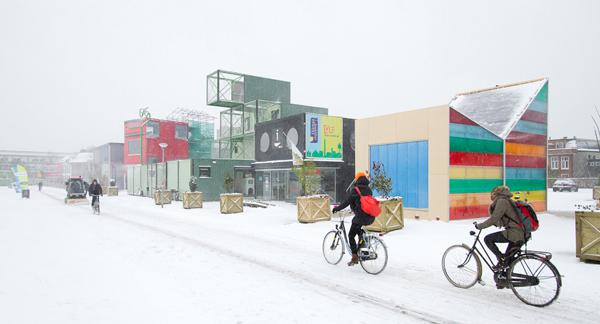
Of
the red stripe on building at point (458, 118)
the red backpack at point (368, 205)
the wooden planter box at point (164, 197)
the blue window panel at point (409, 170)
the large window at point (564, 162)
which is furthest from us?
the large window at point (564, 162)

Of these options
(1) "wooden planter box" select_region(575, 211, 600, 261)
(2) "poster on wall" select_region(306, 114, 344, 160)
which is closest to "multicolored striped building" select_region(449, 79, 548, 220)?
(1) "wooden planter box" select_region(575, 211, 600, 261)

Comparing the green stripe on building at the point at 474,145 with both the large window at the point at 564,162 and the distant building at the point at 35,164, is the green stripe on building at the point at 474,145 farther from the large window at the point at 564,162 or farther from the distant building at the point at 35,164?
the distant building at the point at 35,164

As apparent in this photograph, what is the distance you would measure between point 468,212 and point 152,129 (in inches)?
1949

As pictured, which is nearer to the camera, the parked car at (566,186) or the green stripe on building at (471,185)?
the green stripe on building at (471,185)

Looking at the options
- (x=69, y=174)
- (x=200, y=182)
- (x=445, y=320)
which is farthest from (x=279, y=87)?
(x=69, y=174)

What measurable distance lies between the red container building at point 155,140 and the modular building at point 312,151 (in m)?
32.5

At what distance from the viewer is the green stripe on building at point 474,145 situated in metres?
14.6

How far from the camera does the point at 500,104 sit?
18.7m

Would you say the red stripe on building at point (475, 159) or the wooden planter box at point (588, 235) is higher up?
the red stripe on building at point (475, 159)

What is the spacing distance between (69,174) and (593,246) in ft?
342

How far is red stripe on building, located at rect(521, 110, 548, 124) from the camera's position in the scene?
1769 cm

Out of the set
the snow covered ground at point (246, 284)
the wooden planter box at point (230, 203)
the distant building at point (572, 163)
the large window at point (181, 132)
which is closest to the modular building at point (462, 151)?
the snow covered ground at point (246, 284)

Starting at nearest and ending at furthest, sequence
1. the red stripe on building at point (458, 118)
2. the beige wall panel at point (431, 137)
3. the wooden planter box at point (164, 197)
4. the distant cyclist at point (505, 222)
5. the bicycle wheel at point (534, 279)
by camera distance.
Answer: the bicycle wheel at point (534, 279) < the distant cyclist at point (505, 222) < the beige wall panel at point (431, 137) < the red stripe on building at point (458, 118) < the wooden planter box at point (164, 197)

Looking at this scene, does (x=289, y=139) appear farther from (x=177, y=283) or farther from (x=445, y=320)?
(x=445, y=320)
